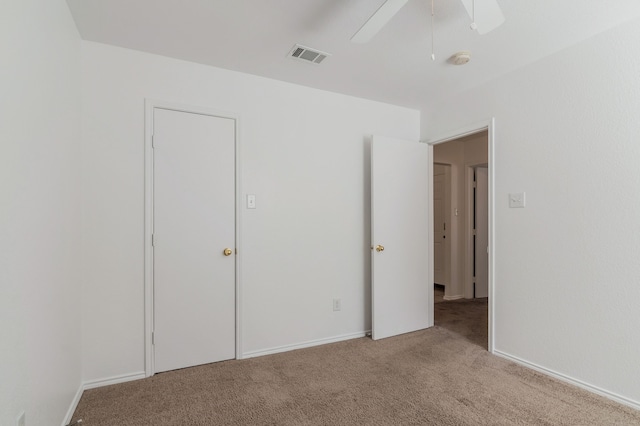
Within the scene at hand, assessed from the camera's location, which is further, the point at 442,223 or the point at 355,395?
the point at 442,223

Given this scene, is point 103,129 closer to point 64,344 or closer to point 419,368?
point 64,344

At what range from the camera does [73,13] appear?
202cm

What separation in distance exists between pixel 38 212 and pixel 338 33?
2033 mm

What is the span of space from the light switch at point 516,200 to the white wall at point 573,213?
0.15ft

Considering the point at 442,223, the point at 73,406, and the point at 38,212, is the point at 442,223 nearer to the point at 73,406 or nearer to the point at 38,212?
the point at 73,406

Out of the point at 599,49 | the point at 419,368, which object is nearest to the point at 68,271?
the point at 419,368

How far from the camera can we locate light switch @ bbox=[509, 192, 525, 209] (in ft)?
8.87

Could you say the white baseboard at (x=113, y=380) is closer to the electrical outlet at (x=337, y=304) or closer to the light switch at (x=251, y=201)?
the light switch at (x=251, y=201)

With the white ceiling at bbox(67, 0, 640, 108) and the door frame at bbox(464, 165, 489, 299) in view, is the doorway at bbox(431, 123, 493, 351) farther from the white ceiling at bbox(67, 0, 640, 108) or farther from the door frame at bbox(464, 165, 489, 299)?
the white ceiling at bbox(67, 0, 640, 108)

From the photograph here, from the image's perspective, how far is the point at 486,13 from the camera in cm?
160

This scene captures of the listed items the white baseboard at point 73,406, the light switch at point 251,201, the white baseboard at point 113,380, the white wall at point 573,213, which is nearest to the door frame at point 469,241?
the white wall at point 573,213

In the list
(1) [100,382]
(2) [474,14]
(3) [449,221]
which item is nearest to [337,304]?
(1) [100,382]

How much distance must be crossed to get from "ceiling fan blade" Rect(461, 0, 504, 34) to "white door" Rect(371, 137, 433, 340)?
64.5 inches

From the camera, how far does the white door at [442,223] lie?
5.21 meters
